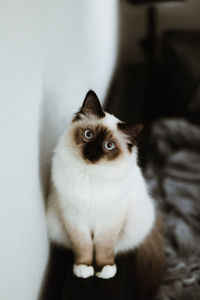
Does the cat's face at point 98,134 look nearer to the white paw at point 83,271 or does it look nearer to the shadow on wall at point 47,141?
the shadow on wall at point 47,141

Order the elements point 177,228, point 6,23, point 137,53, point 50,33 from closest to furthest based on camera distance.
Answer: point 6,23 → point 50,33 → point 177,228 → point 137,53

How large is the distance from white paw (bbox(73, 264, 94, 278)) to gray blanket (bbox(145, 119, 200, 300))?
0.41 m

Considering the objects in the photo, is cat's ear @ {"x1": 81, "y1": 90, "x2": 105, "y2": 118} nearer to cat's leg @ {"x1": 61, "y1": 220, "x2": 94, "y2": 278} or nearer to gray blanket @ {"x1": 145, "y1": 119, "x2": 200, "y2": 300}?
cat's leg @ {"x1": 61, "y1": 220, "x2": 94, "y2": 278}

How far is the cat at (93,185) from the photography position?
0.94 metres

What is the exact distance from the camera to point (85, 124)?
3.18 ft

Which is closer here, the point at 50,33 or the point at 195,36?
the point at 50,33

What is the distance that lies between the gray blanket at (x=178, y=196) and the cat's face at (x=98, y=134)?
0.69m

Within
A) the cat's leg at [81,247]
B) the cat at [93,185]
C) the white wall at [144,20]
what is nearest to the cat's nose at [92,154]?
the cat at [93,185]

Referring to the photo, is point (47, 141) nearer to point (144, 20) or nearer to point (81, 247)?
point (81, 247)

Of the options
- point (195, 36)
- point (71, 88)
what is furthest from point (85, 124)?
A: point (195, 36)

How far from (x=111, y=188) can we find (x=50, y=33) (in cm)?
46

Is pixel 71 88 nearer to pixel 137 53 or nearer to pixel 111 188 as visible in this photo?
pixel 111 188

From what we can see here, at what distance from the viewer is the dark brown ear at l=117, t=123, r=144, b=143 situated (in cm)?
94

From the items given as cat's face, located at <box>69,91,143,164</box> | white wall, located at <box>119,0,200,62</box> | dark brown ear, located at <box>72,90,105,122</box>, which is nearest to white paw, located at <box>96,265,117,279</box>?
cat's face, located at <box>69,91,143,164</box>
